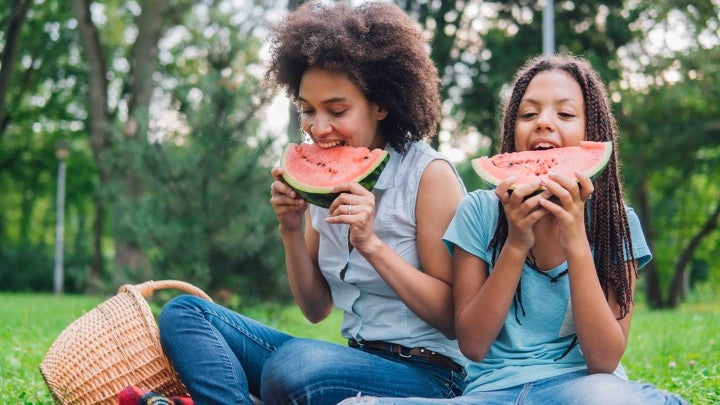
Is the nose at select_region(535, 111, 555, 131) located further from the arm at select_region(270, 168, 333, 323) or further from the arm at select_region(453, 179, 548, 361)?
the arm at select_region(270, 168, 333, 323)

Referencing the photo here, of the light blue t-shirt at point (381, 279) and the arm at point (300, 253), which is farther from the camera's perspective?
the arm at point (300, 253)

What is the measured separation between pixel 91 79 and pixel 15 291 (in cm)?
1244

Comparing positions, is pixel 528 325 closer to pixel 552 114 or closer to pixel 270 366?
pixel 552 114

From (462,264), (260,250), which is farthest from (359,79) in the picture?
(260,250)

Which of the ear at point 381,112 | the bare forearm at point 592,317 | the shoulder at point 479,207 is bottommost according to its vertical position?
the bare forearm at point 592,317

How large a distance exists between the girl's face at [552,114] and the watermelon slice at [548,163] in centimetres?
8

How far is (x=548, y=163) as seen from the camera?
105 inches

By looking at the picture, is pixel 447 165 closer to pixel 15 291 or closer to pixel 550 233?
pixel 550 233

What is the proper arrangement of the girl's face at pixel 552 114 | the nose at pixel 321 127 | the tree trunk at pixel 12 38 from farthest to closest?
the tree trunk at pixel 12 38 → the nose at pixel 321 127 → the girl's face at pixel 552 114

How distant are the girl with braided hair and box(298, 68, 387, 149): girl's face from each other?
54cm

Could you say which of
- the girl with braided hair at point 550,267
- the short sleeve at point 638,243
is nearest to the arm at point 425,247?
the girl with braided hair at point 550,267

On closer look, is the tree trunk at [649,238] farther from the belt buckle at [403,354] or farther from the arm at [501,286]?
the arm at [501,286]

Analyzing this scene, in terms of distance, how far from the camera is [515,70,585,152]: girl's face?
282cm

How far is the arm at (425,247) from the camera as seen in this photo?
277 centimetres
